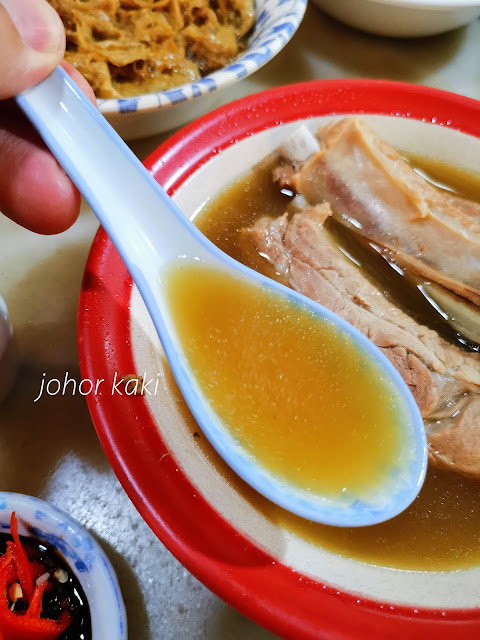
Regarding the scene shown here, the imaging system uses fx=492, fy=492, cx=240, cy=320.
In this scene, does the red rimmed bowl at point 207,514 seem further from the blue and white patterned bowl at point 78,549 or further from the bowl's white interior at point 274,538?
the blue and white patterned bowl at point 78,549

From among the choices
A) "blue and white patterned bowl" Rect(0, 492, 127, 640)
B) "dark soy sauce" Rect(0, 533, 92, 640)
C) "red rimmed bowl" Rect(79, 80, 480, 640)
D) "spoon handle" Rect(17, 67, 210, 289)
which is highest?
→ "spoon handle" Rect(17, 67, 210, 289)

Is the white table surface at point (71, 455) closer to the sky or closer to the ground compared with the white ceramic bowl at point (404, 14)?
A: closer to the ground

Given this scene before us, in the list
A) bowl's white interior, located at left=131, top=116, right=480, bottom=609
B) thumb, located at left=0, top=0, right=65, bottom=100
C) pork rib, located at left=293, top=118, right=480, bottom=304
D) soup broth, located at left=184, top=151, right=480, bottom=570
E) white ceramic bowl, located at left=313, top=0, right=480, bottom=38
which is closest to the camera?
thumb, located at left=0, top=0, right=65, bottom=100

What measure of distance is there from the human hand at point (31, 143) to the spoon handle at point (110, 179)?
44mm

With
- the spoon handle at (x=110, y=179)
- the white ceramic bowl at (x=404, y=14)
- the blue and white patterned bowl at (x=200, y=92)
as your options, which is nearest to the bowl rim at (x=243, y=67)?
the blue and white patterned bowl at (x=200, y=92)

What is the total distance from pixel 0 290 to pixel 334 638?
0.95 metres

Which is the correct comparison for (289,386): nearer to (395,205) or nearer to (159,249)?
(159,249)

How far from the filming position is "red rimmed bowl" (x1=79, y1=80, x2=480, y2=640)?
69 centimetres

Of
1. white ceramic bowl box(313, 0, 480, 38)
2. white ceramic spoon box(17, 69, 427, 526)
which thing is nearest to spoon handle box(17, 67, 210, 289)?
white ceramic spoon box(17, 69, 427, 526)

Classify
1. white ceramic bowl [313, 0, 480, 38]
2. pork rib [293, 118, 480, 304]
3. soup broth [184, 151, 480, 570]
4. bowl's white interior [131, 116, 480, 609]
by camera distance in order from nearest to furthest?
bowl's white interior [131, 116, 480, 609]
soup broth [184, 151, 480, 570]
pork rib [293, 118, 480, 304]
white ceramic bowl [313, 0, 480, 38]

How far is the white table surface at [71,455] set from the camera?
861mm

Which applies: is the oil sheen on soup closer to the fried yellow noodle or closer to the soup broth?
the soup broth

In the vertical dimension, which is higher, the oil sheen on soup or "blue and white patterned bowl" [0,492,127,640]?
the oil sheen on soup

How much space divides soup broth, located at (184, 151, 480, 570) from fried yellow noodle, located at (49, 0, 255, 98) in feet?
1.11
